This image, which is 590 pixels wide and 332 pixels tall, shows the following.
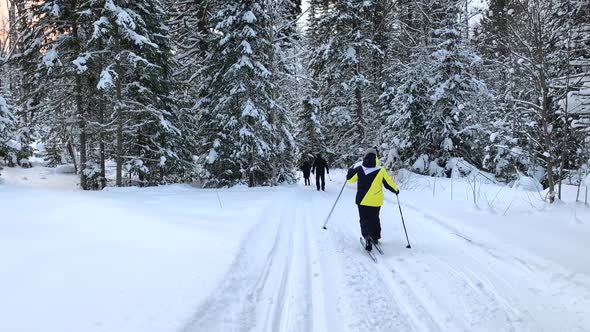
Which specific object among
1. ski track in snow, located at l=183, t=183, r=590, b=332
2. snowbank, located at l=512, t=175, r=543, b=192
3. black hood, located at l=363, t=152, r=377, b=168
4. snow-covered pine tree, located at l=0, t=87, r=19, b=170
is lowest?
ski track in snow, located at l=183, t=183, r=590, b=332

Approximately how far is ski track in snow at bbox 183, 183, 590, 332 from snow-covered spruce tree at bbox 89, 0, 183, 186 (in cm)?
1041

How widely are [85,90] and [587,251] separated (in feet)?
62.3

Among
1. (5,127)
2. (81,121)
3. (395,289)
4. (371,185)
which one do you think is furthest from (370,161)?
(5,127)

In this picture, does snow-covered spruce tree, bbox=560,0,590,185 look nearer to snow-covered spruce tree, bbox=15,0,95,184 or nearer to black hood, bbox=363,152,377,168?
black hood, bbox=363,152,377,168

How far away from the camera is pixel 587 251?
565 centimetres

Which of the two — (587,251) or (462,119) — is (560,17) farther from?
(587,251)

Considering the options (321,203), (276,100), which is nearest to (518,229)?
(321,203)

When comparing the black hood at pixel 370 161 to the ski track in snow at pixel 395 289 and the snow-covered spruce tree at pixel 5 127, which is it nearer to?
the ski track in snow at pixel 395 289

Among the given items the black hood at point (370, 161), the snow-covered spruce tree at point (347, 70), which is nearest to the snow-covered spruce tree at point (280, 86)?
the snow-covered spruce tree at point (347, 70)

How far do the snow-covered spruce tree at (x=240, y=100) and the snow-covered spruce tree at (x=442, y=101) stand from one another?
22.3 ft

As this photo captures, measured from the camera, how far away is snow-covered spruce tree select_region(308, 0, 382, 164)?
2316 cm

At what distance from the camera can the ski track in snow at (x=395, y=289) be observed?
392 centimetres

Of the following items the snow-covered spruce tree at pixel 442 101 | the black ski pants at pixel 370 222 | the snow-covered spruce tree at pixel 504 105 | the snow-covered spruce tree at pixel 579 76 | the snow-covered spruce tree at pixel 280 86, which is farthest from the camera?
the snow-covered spruce tree at pixel 280 86

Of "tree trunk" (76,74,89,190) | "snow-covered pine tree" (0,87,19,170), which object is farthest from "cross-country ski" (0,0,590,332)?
"snow-covered pine tree" (0,87,19,170)
